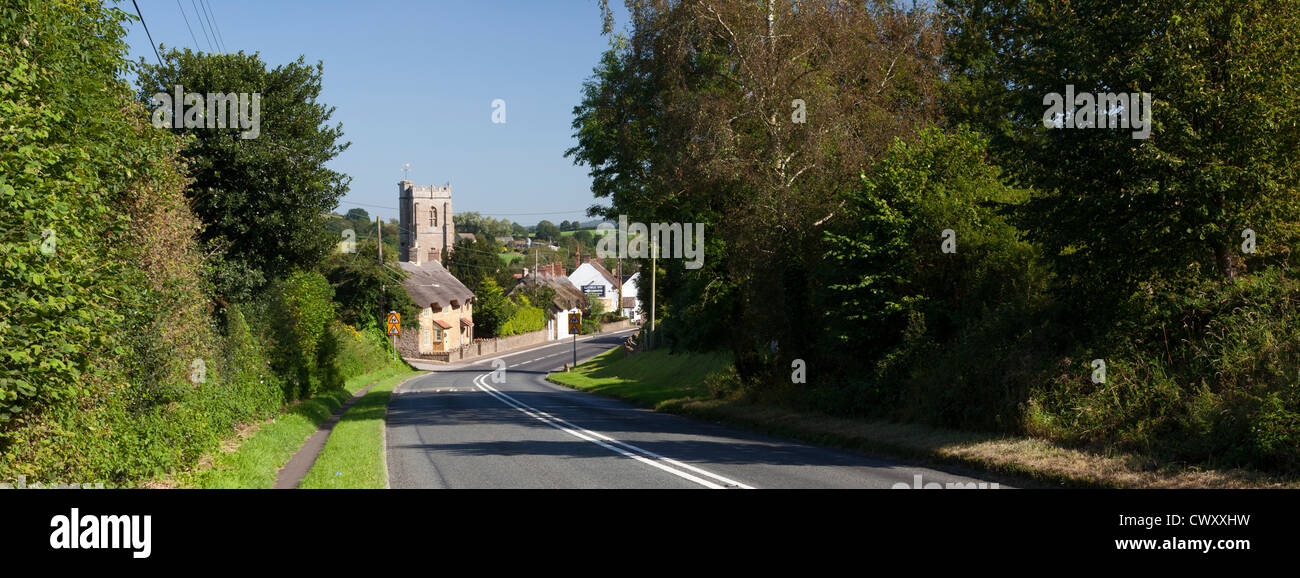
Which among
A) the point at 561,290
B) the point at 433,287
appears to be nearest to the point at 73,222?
the point at 433,287

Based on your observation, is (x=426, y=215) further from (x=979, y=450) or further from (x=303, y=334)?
(x=979, y=450)

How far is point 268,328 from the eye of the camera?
24906mm

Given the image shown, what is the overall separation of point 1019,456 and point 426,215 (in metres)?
140

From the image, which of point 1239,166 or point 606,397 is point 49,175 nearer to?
point 1239,166

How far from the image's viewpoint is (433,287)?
8381 cm

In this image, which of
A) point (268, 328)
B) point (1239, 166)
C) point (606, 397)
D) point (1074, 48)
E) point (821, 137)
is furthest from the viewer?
point (606, 397)

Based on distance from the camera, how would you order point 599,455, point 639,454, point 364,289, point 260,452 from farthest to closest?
point 364,289 → point 260,452 → point 639,454 → point 599,455

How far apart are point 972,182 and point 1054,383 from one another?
20.0 ft

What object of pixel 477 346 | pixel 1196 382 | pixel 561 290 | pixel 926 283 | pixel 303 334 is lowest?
pixel 477 346

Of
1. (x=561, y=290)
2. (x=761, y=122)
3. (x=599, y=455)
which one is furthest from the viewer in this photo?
(x=561, y=290)

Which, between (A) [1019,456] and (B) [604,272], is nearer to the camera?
(A) [1019,456]

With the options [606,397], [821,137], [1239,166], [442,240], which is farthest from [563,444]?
[442,240]

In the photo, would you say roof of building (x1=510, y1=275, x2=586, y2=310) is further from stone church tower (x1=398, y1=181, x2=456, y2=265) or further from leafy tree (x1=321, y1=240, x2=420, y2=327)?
leafy tree (x1=321, y1=240, x2=420, y2=327)

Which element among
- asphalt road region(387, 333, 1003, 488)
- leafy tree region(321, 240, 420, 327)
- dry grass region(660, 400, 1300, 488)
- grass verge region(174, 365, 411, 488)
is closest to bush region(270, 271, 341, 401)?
grass verge region(174, 365, 411, 488)
